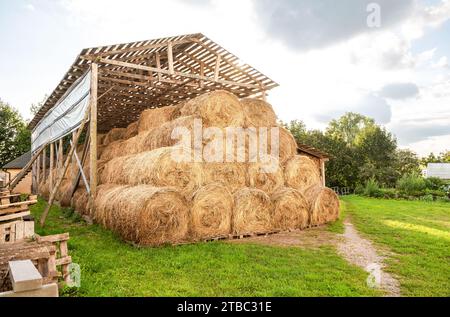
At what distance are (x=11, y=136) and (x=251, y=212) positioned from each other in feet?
125

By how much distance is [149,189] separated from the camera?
27.0 ft

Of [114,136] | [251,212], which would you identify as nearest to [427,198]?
[251,212]

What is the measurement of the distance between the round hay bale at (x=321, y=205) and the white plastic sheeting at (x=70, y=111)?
8417 mm

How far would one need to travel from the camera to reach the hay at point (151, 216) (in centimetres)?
769

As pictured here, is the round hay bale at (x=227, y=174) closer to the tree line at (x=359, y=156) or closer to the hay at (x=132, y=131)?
the hay at (x=132, y=131)

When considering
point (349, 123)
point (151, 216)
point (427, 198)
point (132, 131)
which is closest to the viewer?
point (151, 216)

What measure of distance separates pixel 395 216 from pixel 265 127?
22.2ft

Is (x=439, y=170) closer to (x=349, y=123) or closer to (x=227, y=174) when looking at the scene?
(x=349, y=123)

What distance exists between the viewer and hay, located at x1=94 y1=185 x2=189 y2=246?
7688 millimetres

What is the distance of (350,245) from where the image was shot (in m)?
8.41

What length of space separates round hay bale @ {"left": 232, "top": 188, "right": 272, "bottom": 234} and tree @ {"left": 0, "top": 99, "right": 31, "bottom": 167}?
33183 millimetres

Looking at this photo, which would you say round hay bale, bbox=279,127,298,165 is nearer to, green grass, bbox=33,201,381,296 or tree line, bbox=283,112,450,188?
green grass, bbox=33,201,381,296

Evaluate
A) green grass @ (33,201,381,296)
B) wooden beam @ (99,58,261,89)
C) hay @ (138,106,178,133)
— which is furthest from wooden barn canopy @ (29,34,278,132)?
green grass @ (33,201,381,296)

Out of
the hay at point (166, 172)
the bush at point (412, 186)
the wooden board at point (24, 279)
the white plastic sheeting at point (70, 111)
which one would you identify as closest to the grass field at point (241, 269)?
the hay at point (166, 172)
